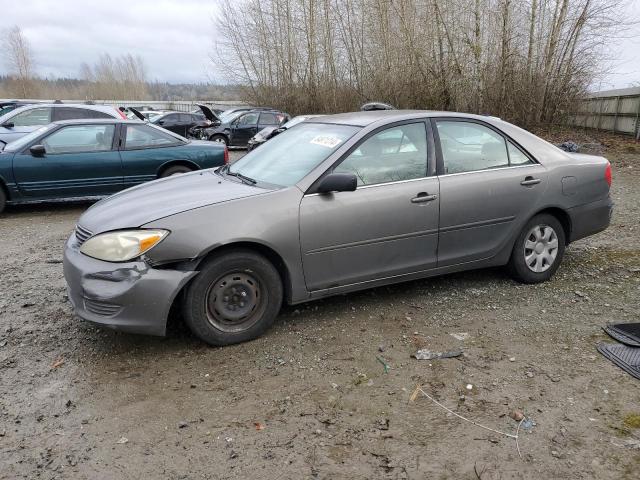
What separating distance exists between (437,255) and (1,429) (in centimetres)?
317

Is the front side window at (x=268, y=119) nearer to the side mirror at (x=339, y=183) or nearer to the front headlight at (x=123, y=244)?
the side mirror at (x=339, y=183)

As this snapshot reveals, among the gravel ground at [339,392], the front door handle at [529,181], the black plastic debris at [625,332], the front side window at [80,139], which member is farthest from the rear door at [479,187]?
the front side window at [80,139]

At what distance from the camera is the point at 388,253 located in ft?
13.2

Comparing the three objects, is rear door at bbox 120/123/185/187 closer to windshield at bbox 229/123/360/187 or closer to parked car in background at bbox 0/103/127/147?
parked car in background at bbox 0/103/127/147

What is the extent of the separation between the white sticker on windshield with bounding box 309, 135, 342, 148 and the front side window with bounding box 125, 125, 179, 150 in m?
4.91

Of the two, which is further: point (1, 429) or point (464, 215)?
point (464, 215)

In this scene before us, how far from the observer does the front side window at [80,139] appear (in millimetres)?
7875

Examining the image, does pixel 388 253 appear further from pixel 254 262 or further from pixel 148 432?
pixel 148 432


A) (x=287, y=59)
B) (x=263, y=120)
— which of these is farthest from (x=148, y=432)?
(x=287, y=59)

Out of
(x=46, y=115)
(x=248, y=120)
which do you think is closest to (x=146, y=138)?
(x=46, y=115)

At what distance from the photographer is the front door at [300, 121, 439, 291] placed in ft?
12.3

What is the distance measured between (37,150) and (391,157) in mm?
5920

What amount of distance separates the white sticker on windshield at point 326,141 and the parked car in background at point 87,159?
4.74 metres

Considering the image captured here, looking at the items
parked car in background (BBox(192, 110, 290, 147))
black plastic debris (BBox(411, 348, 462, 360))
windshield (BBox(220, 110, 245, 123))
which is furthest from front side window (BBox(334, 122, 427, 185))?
windshield (BBox(220, 110, 245, 123))
